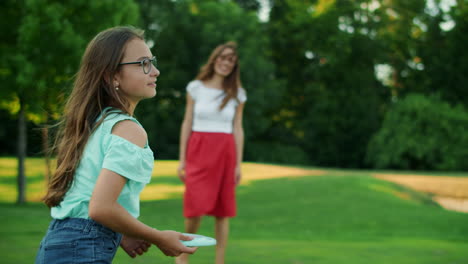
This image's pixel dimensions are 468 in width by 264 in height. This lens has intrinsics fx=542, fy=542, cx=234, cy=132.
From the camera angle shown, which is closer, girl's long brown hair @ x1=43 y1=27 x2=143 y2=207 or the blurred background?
girl's long brown hair @ x1=43 y1=27 x2=143 y2=207

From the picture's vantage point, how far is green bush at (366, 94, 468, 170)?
2969cm

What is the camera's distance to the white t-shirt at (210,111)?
16.4ft

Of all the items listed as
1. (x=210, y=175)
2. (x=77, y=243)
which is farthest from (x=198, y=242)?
(x=210, y=175)

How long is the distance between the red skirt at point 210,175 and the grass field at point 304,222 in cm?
62

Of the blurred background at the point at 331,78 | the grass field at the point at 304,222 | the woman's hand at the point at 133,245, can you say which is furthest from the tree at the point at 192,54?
the woman's hand at the point at 133,245

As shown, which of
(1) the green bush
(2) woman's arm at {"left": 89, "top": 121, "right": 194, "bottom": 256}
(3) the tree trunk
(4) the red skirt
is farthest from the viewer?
(1) the green bush

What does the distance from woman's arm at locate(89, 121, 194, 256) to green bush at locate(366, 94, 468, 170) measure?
2960 centimetres

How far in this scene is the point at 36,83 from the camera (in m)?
10.5

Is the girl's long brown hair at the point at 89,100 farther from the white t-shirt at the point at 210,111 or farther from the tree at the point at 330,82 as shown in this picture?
the tree at the point at 330,82

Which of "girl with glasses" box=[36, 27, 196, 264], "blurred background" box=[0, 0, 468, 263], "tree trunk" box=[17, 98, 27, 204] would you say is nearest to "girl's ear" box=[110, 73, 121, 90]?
"girl with glasses" box=[36, 27, 196, 264]

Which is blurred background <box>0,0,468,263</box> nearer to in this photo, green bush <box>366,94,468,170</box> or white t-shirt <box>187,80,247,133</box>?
green bush <box>366,94,468,170</box>

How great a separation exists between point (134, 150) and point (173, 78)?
1136 inches

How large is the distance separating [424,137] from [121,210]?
1199 inches

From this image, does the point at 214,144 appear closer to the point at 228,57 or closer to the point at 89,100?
the point at 228,57
